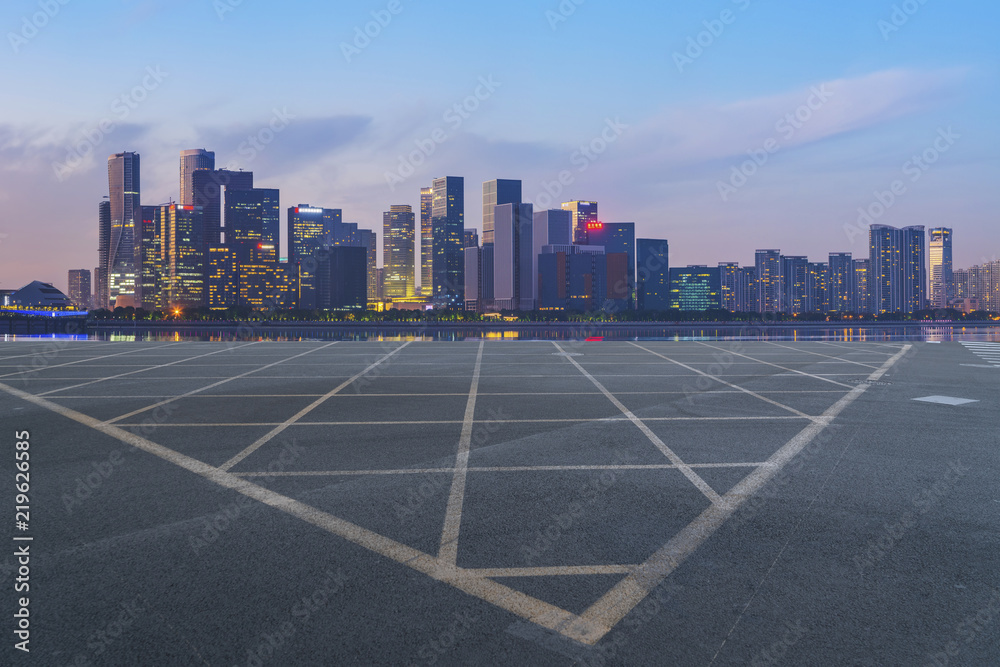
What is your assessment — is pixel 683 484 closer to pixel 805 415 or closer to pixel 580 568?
pixel 580 568

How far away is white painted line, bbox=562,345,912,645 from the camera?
14.6 feet

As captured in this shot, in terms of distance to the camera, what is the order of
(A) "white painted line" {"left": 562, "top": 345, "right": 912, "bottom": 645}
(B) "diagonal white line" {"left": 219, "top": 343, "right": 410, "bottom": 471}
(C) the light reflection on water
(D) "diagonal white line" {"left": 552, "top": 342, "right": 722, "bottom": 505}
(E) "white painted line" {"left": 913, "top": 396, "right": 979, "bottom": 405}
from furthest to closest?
(C) the light reflection on water, (E) "white painted line" {"left": 913, "top": 396, "right": 979, "bottom": 405}, (B) "diagonal white line" {"left": 219, "top": 343, "right": 410, "bottom": 471}, (D) "diagonal white line" {"left": 552, "top": 342, "right": 722, "bottom": 505}, (A) "white painted line" {"left": 562, "top": 345, "right": 912, "bottom": 645}

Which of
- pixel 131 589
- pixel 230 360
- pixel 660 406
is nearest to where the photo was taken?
pixel 131 589

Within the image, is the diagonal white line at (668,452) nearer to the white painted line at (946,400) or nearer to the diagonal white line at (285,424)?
the diagonal white line at (285,424)

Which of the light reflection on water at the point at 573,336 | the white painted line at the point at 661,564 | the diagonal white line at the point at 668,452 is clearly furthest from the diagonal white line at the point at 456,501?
the light reflection on water at the point at 573,336

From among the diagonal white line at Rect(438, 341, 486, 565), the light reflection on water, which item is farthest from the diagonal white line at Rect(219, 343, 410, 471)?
the light reflection on water

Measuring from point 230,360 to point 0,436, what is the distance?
15.3 metres

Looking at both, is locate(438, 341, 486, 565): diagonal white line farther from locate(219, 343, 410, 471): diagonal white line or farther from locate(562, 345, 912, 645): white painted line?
locate(219, 343, 410, 471): diagonal white line

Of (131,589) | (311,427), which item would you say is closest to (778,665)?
(131,589)

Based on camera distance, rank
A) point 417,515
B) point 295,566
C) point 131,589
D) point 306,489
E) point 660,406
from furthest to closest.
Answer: point 660,406 → point 306,489 → point 417,515 → point 295,566 → point 131,589

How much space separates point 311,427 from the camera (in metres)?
11.7

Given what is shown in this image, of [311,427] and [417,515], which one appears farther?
[311,427]

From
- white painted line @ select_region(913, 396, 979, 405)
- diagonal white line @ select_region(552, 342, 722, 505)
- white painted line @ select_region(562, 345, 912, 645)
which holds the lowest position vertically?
white painted line @ select_region(562, 345, 912, 645)

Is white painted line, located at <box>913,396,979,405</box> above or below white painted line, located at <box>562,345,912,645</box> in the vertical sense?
above
